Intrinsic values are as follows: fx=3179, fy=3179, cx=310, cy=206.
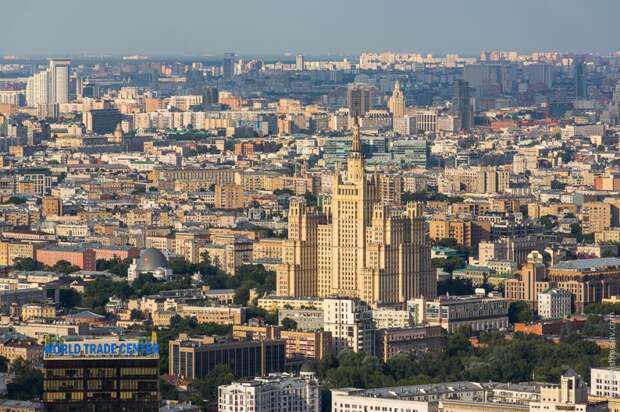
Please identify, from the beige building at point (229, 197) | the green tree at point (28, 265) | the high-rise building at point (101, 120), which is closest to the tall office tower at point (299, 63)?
the high-rise building at point (101, 120)

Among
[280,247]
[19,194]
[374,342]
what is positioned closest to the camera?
[374,342]

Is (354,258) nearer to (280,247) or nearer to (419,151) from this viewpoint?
(280,247)

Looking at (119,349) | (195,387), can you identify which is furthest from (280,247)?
(119,349)

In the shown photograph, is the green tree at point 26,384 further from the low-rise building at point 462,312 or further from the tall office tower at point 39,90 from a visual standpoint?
the tall office tower at point 39,90

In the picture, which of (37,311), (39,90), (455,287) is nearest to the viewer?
(37,311)

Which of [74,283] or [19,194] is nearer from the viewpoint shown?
[74,283]

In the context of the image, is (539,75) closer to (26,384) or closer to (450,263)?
(450,263)

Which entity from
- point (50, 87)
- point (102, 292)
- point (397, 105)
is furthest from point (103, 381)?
point (50, 87)
